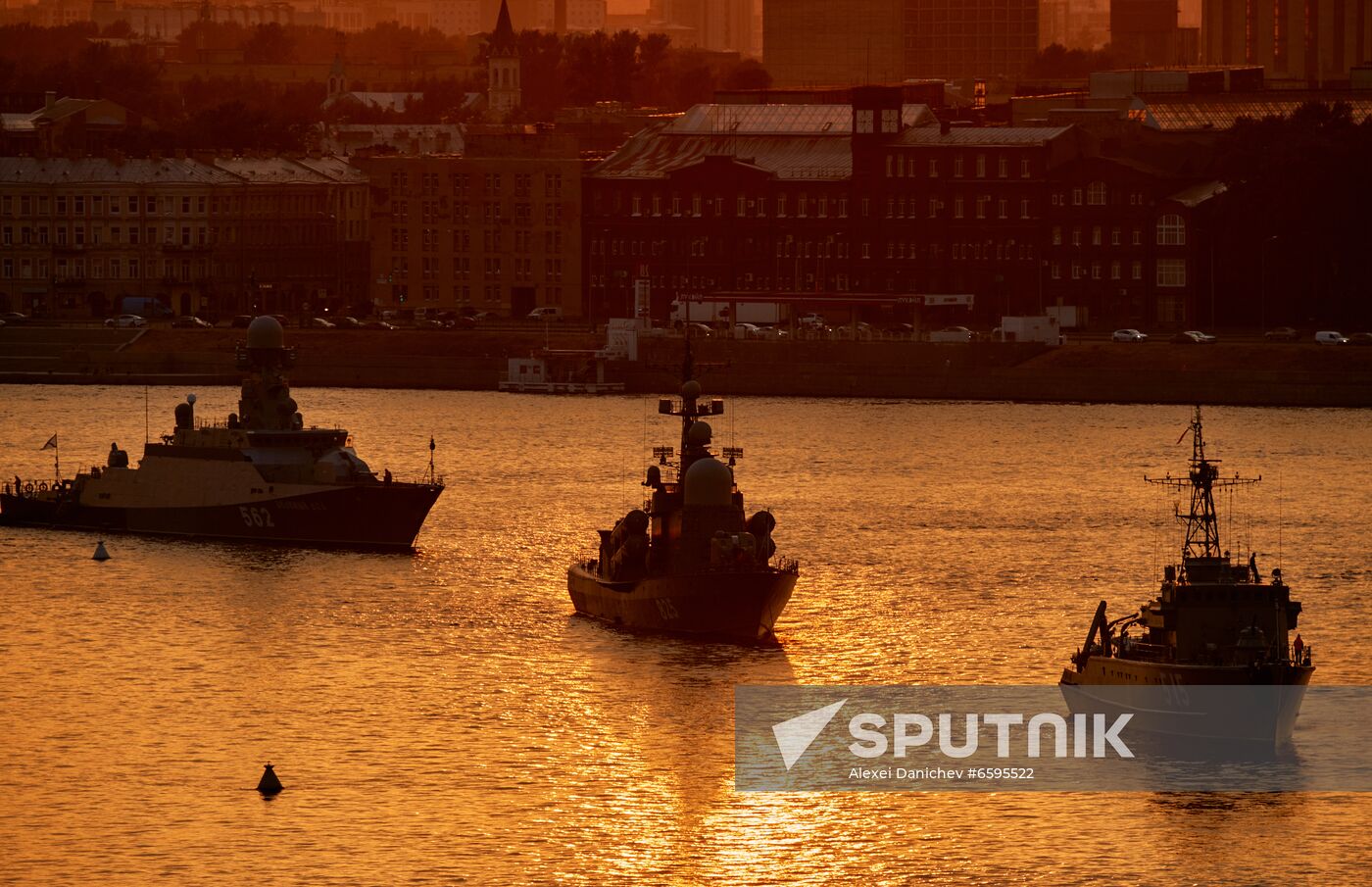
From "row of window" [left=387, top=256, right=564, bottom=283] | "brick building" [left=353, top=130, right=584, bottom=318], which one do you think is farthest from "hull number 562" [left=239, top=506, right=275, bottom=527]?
"row of window" [left=387, top=256, right=564, bottom=283]

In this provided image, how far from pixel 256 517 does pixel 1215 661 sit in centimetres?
3978

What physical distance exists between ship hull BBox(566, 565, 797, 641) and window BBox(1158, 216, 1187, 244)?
85039 millimetres

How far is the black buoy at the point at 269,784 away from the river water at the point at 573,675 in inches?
13.7

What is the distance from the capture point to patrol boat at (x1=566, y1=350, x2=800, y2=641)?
68750mm

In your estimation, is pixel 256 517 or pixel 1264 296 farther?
pixel 1264 296

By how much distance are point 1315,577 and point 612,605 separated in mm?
20327

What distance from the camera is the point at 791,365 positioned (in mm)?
144750

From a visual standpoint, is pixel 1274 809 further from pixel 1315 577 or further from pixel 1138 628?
pixel 1315 577

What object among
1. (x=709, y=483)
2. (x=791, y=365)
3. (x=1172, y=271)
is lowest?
(x=709, y=483)

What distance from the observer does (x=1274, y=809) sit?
54.6 meters

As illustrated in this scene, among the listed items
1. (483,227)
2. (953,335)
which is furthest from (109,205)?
(953,335)

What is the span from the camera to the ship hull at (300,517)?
287 feet

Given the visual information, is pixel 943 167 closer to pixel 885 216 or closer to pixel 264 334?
pixel 885 216

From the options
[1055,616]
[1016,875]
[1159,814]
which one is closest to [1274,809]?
[1159,814]
